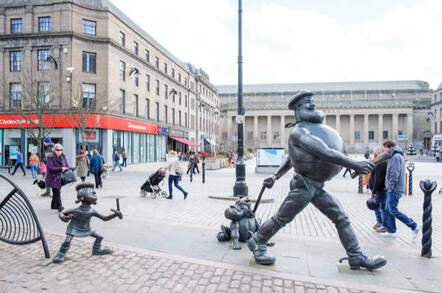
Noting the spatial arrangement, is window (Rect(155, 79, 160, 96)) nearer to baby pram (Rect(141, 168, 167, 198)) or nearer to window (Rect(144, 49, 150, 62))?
window (Rect(144, 49, 150, 62))

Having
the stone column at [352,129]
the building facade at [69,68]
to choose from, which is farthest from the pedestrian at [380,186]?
the stone column at [352,129]

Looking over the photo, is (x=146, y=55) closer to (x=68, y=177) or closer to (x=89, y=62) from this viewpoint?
(x=89, y=62)

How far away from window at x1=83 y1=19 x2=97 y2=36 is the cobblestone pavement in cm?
2621

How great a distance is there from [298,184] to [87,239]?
386 centimetres

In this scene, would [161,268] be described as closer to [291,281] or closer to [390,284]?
[291,281]

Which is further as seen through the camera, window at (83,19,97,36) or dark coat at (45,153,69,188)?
window at (83,19,97,36)

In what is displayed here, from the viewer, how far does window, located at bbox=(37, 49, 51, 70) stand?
85.7 ft

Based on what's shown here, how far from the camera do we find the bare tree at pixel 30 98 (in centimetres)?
2252

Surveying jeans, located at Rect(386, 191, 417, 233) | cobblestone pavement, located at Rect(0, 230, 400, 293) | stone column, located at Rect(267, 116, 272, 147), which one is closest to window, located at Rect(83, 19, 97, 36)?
cobblestone pavement, located at Rect(0, 230, 400, 293)

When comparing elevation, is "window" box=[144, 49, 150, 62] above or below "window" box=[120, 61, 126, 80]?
above

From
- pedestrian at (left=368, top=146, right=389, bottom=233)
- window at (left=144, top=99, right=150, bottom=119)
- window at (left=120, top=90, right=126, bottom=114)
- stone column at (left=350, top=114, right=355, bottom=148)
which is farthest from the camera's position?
stone column at (left=350, top=114, right=355, bottom=148)

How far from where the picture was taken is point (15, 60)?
88.1ft

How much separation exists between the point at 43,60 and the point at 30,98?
486cm

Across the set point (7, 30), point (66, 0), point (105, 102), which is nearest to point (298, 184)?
point (105, 102)
